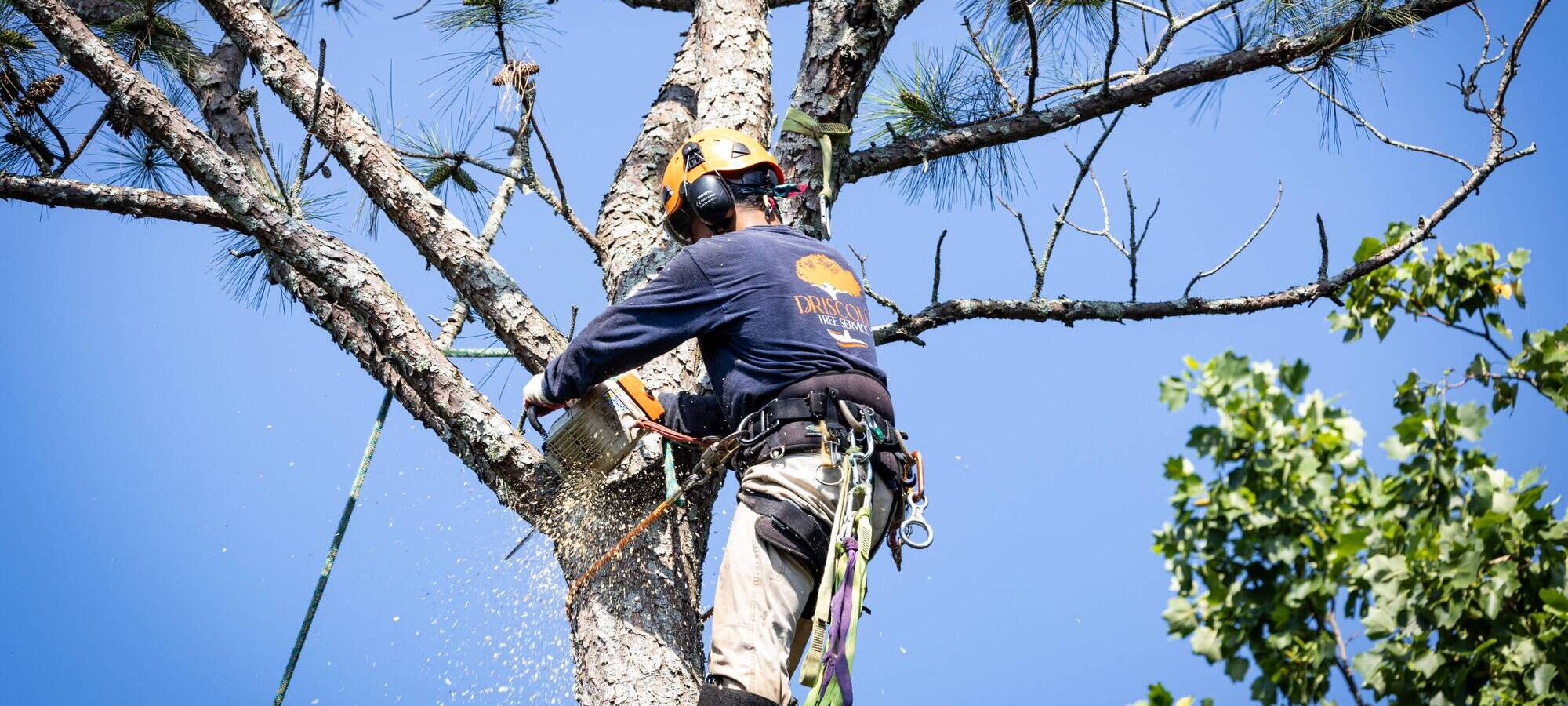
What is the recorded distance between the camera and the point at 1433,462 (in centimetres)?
158

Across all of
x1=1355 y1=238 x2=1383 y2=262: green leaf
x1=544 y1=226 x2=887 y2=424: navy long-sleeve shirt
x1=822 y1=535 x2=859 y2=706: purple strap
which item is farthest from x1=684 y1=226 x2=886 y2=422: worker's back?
x1=1355 y1=238 x2=1383 y2=262: green leaf

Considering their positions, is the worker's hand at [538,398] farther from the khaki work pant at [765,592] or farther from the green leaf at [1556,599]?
the green leaf at [1556,599]

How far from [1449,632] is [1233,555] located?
10.8 inches

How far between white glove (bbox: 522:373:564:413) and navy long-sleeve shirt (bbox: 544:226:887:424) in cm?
5

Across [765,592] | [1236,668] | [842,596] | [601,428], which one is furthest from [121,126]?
[1236,668]

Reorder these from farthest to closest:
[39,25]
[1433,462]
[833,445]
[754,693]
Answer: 1. [39,25]
2. [833,445]
3. [754,693]
4. [1433,462]

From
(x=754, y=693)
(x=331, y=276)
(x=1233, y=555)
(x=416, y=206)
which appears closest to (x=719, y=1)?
(x=416, y=206)

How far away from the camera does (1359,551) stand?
1.56m

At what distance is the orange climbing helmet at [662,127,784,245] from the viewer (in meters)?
3.10

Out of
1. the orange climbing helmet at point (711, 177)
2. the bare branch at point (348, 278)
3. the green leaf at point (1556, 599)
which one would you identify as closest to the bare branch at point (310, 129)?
the bare branch at point (348, 278)

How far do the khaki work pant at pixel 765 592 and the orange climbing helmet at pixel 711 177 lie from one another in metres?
0.68

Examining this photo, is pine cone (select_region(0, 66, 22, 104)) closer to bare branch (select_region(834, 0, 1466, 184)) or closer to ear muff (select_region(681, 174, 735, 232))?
ear muff (select_region(681, 174, 735, 232))

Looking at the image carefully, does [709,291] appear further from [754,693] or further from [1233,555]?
[1233,555]

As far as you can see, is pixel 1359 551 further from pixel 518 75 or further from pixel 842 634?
pixel 518 75
